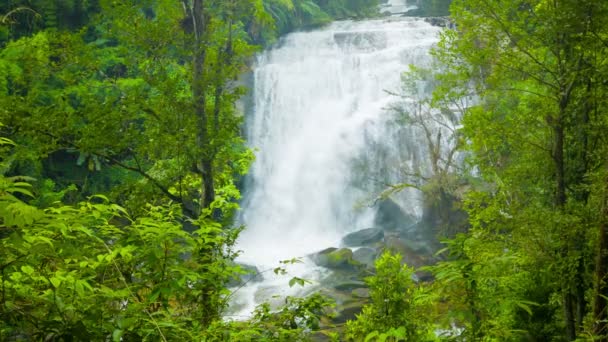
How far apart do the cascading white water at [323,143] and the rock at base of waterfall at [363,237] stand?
0.76 metres

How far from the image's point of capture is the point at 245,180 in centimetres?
2311

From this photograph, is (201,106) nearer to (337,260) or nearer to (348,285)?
(348,285)

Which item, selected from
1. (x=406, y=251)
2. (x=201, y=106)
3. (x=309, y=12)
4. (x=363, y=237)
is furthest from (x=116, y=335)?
(x=309, y=12)

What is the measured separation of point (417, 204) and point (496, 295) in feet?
58.7

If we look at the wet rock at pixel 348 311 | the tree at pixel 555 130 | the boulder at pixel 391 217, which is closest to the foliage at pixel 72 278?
the tree at pixel 555 130

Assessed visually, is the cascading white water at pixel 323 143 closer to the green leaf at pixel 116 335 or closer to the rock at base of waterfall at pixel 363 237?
the rock at base of waterfall at pixel 363 237

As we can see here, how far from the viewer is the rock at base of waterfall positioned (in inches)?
741

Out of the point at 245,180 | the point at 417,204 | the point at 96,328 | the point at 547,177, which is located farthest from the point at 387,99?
the point at 96,328

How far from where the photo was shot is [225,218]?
5.36 m

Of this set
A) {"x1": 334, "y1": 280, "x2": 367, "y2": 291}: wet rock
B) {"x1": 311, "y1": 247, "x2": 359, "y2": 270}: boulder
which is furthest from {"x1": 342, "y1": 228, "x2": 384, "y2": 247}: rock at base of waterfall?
{"x1": 334, "y1": 280, "x2": 367, "y2": 291}: wet rock

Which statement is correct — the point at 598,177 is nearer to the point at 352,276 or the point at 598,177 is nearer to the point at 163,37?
the point at 163,37

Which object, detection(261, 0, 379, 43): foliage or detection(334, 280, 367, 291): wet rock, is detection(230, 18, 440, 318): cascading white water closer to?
detection(261, 0, 379, 43): foliage

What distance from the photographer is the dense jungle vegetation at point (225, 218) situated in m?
2.46

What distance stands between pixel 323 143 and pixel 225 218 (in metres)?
18.3
